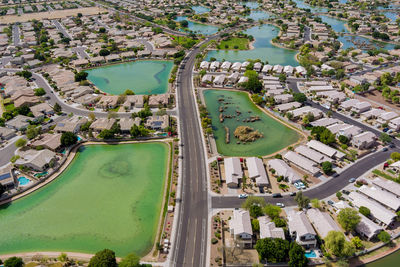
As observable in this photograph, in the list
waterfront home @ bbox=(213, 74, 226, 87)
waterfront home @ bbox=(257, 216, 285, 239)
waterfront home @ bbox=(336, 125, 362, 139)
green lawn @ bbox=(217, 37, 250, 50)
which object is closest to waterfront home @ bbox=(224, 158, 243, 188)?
waterfront home @ bbox=(257, 216, 285, 239)

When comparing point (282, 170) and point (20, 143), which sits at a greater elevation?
point (282, 170)

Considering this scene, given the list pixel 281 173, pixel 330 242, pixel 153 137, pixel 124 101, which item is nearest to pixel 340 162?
pixel 281 173

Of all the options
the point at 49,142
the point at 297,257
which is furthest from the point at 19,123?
the point at 297,257

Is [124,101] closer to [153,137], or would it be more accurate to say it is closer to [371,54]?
[153,137]

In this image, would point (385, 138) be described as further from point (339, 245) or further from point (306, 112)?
point (339, 245)

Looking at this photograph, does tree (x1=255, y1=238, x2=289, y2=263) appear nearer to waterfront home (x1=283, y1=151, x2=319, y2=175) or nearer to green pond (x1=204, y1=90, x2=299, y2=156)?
waterfront home (x1=283, y1=151, x2=319, y2=175)

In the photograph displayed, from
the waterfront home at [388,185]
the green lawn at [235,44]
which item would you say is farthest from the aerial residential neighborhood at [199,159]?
the green lawn at [235,44]
